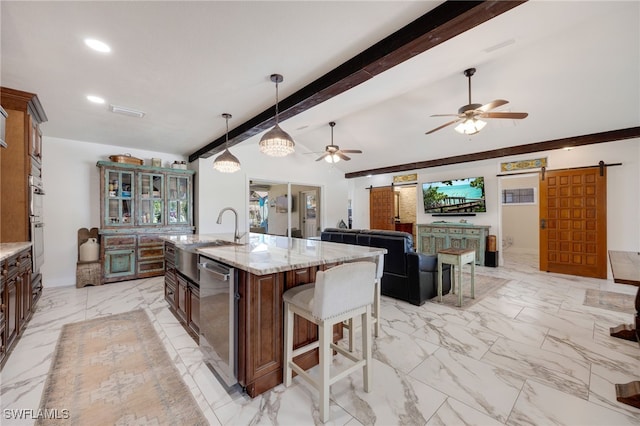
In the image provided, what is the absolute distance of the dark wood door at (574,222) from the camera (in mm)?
4711

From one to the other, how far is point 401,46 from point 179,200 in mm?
4857

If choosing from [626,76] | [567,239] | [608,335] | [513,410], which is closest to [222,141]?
[513,410]

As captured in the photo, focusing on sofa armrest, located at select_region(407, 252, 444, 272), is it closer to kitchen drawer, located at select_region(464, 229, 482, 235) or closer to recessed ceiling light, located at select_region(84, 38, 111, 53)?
kitchen drawer, located at select_region(464, 229, 482, 235)

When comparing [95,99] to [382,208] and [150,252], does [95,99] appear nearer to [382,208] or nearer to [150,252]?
[150,252]

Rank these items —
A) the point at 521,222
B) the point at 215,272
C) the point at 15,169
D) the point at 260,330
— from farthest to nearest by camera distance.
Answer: the point at 521,222, the point at 15,169, the point at 215,272, the point at 260,330

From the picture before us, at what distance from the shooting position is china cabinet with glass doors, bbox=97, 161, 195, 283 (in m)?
4.48

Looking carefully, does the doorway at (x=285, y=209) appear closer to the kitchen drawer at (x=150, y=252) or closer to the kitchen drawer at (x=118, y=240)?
the kitchen drawer at (x=150, y=252)

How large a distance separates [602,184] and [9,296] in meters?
8.09

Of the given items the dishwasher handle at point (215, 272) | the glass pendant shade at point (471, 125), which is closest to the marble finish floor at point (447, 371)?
the dishwasher handle at point (215, 272)

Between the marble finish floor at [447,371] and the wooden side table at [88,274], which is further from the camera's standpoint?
the wooden side table at [88,274]

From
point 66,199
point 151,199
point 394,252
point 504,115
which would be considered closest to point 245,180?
point 151,199

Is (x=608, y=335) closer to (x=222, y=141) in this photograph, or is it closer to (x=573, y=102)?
(x=573, y=102)

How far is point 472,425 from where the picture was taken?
1.50 m

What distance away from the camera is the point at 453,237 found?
634 centimetres
